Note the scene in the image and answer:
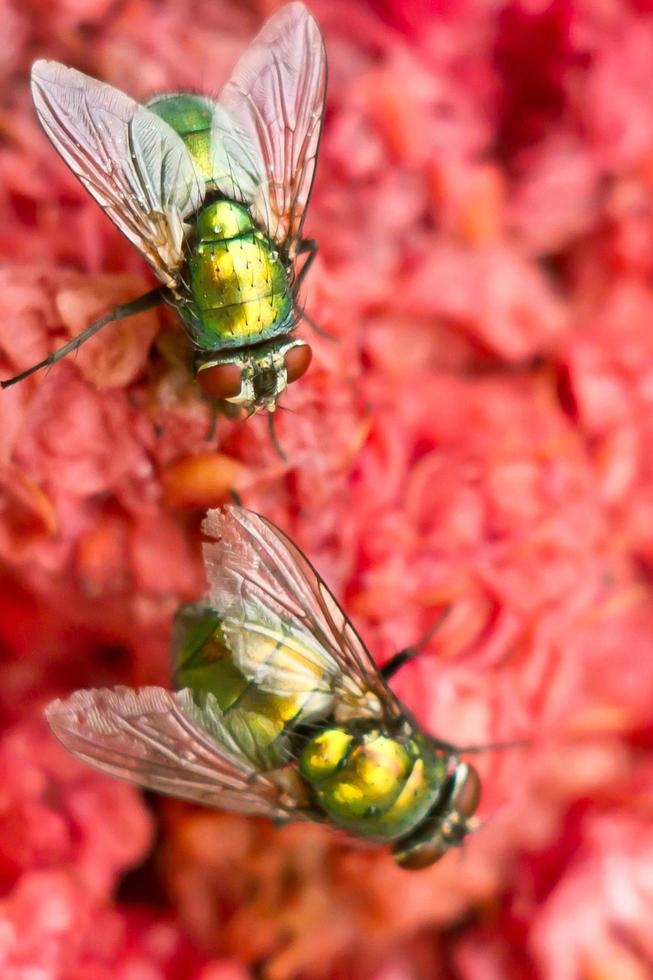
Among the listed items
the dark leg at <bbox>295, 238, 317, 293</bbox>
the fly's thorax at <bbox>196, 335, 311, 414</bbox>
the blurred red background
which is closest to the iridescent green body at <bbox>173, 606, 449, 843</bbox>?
the blurred red background

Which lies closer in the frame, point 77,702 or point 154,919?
point 77,702

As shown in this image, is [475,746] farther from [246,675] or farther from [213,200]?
[213,200]

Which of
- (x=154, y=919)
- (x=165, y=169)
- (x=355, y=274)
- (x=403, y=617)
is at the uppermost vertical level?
(x=165, y=169)

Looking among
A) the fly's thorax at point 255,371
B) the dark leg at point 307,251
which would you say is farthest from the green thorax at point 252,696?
the dark leg at point 307,251

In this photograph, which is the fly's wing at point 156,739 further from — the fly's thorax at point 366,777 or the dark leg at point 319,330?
the dark leg at point 319,330

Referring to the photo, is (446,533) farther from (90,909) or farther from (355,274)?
(90,909)

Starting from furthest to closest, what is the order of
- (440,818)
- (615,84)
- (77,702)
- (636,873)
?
(615,84) < (636,873) < (440,818) < (77,702)

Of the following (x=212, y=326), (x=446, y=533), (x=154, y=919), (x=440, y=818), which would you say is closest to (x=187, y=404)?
(x=212, y=326)
